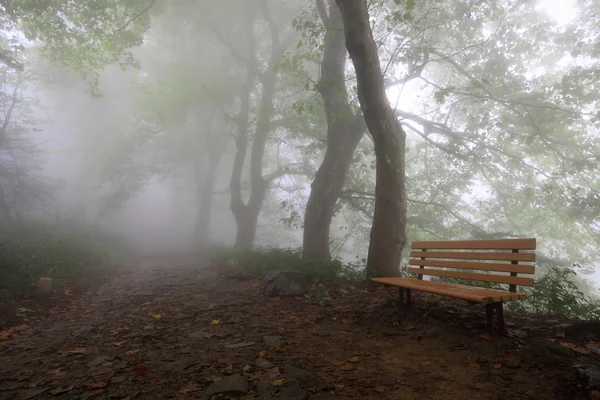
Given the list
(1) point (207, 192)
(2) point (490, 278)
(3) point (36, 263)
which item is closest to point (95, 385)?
(2) point (490, 278)

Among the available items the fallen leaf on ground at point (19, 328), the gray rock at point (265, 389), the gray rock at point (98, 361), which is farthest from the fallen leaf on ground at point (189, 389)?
the fallen leaf on ground at point (19, 328)

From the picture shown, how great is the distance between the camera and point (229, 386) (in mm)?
2961

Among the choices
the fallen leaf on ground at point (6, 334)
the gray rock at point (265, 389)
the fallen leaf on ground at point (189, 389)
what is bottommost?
the fallen leaf on ground at point (6, 334)

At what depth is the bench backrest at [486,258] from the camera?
146 inches

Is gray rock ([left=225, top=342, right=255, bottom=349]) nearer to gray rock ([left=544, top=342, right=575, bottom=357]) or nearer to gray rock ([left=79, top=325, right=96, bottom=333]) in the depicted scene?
gray rock ([left=79, top=325, right=96, bottom=333])

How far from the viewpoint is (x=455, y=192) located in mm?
15344

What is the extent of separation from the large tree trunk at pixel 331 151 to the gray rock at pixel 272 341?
5.21 m

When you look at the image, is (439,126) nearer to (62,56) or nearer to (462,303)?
(462,303)

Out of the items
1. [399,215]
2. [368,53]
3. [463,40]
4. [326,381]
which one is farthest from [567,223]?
[326,381]

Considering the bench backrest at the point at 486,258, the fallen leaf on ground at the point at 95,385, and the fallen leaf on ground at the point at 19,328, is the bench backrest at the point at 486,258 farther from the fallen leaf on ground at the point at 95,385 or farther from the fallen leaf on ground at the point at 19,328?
the fallen leaf on ground at the point at 19,328

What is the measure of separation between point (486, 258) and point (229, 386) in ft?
10.8

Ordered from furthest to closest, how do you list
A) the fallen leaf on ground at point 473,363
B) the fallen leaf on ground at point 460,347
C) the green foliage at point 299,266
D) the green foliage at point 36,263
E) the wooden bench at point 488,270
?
1. the green foliage at point 299,266
2. the green foliage at point 36,263
3. the fallen leaf on ground at point 460,347
4. the wooden bench at point 488,270
5. the fallen leaf on ground at point 473,363

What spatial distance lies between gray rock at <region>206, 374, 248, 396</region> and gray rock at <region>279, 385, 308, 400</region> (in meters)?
0.32

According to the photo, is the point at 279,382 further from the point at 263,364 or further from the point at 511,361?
the point at 511,361
